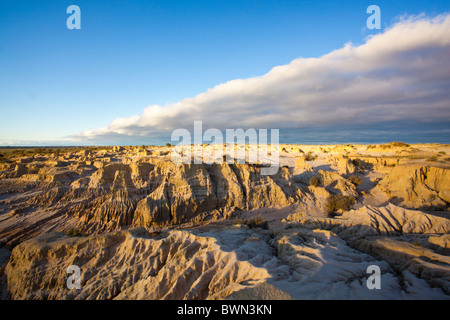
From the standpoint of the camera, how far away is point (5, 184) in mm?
19031

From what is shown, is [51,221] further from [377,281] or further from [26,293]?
[377,281]

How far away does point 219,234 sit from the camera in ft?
30.1

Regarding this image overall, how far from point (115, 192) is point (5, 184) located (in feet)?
42.6

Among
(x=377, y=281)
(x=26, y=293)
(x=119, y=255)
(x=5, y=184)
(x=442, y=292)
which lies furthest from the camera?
(x=5, y=184)

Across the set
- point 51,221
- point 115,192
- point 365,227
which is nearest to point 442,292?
point 365,227

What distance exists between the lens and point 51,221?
14703 mm

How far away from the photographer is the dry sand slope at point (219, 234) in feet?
19.1

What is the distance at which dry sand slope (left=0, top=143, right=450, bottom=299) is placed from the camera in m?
5.81

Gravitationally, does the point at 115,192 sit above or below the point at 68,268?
above
